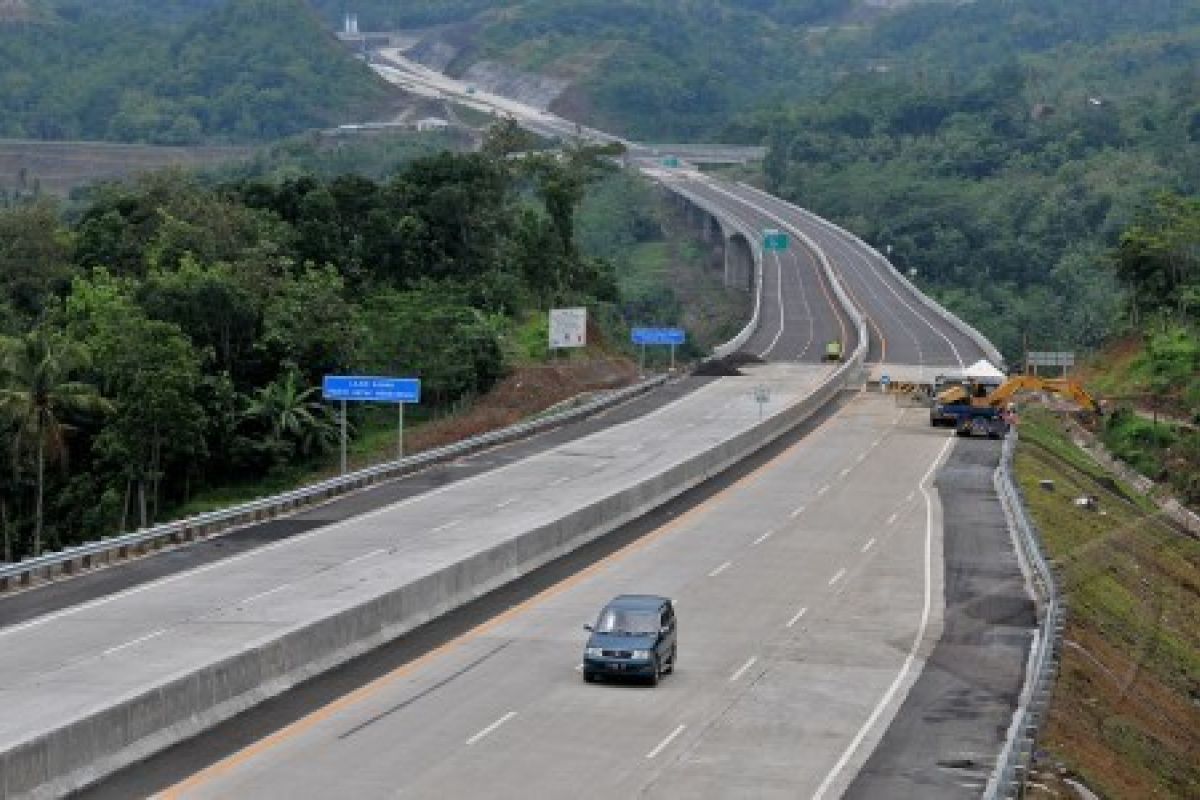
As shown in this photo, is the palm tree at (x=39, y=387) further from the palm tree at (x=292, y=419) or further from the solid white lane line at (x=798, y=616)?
the solid white lane line at (x=798, y=616)

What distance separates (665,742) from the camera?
39.6 metres

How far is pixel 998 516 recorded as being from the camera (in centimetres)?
7119

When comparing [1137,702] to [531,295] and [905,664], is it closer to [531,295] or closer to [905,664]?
[905,664]

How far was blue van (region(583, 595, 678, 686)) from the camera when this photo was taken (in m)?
43.8

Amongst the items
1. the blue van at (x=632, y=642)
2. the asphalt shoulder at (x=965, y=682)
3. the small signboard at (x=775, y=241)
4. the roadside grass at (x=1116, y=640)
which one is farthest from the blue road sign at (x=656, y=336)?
the blue van at (x=632, y=642)

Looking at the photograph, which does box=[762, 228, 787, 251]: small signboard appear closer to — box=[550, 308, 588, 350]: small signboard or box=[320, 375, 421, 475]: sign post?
box=[550, 308, 588, 350]: small signboard

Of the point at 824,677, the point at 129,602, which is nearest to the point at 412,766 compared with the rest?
the point at 824,677

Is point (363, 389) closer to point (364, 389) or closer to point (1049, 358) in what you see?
point (364, 389)

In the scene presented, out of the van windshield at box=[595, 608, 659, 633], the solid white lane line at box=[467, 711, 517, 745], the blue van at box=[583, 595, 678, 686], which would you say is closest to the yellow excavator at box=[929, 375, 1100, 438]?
the blue van at box=[583, 595, 678, 686]

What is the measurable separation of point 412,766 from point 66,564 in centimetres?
1920

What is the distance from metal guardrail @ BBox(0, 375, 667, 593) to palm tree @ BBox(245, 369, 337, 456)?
7.12 m

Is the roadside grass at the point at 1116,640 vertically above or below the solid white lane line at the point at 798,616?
below

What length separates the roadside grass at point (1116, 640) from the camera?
143ft

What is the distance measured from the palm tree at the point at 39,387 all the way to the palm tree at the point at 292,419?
10.6 metres
